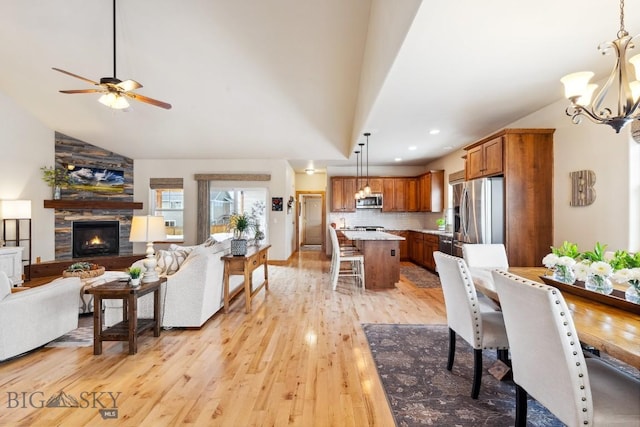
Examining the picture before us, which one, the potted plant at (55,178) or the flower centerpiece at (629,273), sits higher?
the potted plant at (55,178)

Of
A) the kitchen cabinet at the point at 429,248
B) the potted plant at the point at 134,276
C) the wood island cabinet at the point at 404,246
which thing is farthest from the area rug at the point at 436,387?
the wood island cabinet at the point at 404,246

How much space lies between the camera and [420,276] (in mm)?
6062

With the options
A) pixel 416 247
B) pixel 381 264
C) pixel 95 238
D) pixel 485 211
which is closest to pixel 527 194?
pixel 485 211

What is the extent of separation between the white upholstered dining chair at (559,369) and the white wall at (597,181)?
7.10 feet

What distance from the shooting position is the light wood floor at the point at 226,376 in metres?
1.90

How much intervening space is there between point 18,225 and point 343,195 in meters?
6.81

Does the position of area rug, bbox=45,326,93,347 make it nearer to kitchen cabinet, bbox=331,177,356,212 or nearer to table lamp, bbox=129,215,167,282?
table lamp, bbox=129,215,167,282

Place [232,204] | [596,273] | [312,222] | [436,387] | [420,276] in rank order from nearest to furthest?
[596,273] → [436,387] → [420,276] → [232,204] → [312,222]

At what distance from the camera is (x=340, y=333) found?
10.5 feet

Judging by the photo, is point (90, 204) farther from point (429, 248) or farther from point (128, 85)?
point (429, 248)

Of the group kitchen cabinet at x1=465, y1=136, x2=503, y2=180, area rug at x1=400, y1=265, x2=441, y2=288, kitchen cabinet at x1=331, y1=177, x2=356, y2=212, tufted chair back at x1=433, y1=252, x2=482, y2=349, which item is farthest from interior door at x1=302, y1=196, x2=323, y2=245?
tufted chair back at x1=433, y1=252, x2=482, y2=349

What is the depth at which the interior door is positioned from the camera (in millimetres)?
12094

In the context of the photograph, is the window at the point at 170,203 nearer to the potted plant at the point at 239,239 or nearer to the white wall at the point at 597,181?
the potted plant at the point at 239,239

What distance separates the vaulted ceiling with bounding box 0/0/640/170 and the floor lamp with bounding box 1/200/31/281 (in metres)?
1.90
